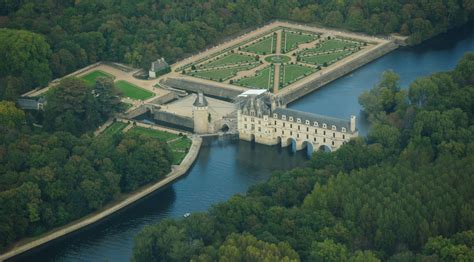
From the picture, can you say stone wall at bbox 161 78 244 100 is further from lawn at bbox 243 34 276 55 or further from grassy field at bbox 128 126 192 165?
lawn at bbox 243 34 276 55

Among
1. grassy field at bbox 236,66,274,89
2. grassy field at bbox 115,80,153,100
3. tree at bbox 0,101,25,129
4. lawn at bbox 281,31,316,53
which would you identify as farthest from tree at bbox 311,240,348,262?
lawn at bbox 281,31,316,53

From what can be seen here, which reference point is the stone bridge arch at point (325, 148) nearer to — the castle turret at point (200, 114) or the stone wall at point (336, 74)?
the stone wall at point (336, 74)

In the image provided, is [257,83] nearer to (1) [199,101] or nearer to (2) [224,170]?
(1) [199,101]

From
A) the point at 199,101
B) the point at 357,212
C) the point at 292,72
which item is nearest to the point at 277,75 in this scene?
the point at 292,72

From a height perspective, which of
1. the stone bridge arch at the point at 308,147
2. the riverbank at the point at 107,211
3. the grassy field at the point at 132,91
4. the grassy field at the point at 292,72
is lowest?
the riverbank at the point at 107,211

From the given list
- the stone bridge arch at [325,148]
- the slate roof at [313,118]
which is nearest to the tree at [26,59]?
the slate roof at [313,118]

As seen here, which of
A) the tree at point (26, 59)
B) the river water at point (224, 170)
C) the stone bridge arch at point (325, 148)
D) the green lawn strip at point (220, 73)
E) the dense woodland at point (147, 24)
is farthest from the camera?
the green lawn strip at point (220, 73)
